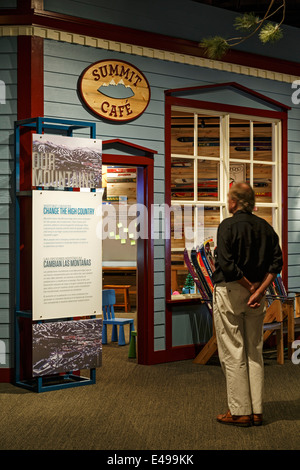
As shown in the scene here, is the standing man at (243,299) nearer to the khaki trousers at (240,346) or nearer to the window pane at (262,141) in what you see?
the khaki trousers at (240,346)

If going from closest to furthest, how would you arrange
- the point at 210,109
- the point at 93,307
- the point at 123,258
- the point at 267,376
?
1. the point at 93,307
2. the point at 267,376
3. the point at 210,109
4. the point at 123,258

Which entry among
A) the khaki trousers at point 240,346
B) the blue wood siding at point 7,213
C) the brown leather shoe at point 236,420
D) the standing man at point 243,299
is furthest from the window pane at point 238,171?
the brown leather shoe at point 236,420

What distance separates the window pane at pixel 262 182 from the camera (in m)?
8.47

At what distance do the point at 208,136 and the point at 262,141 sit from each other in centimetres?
89

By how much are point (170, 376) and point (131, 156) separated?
90.1 inches

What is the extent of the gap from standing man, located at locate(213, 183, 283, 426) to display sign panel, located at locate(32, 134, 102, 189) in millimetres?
1757

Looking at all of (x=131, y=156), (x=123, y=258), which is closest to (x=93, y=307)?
(x=131, y=156)

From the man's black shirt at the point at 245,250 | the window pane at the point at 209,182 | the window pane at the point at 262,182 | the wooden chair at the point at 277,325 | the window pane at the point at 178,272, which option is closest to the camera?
the man's black shirt at the point at 245,250

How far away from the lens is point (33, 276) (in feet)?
19.5

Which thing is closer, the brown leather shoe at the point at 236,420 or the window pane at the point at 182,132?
the brown leather shoe at the point at 236,420

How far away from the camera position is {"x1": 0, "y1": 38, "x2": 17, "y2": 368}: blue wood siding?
256 inches

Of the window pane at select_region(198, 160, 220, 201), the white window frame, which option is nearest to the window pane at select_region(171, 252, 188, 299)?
the white window frame

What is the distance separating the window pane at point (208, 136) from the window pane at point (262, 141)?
0.65 metres

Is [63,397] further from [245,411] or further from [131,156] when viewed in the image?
[131,156]
